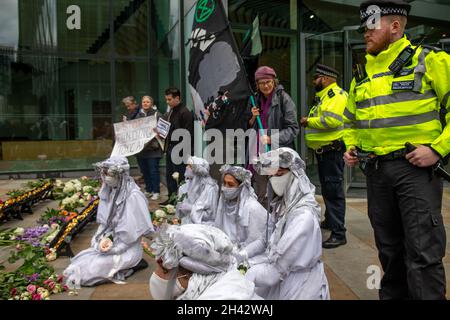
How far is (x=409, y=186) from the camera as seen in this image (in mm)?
3107

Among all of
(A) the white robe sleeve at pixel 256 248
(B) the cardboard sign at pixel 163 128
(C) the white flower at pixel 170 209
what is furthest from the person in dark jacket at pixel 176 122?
(A) the white robe sleeve at pixel 256 248

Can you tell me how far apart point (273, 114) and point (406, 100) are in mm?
2489

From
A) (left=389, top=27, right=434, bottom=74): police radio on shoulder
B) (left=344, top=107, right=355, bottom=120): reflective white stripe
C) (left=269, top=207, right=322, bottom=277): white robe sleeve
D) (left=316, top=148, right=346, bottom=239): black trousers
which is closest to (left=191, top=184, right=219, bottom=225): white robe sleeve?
(left=316, top=148, right=346, bottom=239): black trousers

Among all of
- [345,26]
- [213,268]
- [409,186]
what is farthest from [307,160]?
[213,268]

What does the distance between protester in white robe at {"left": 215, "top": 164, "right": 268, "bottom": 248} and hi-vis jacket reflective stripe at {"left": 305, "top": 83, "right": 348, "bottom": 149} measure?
1.26m

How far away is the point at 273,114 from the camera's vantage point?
5539 mm

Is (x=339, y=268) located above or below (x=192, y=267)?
below

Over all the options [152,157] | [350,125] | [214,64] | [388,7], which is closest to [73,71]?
[152,157]

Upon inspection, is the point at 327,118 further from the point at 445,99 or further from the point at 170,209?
the point at 170,209

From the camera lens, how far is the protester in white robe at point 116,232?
15.5 ft

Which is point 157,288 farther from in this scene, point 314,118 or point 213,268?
point 314,118

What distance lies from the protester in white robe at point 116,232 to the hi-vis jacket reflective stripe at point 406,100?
2.50m
